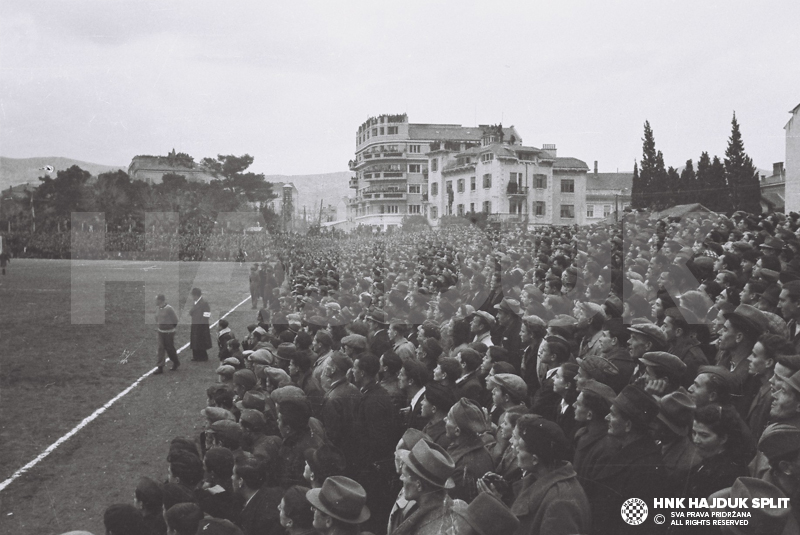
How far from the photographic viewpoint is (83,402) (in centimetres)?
1266

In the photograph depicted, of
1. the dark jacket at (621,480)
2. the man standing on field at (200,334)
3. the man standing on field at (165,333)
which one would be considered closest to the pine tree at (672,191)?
the man standing on field at (200,334)

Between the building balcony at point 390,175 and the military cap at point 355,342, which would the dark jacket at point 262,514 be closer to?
the military cap at point 355,342

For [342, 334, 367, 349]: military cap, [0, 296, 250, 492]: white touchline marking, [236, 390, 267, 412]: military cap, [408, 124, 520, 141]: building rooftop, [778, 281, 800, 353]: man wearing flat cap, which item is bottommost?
[0, 296, 250, 492]: white touchline marking

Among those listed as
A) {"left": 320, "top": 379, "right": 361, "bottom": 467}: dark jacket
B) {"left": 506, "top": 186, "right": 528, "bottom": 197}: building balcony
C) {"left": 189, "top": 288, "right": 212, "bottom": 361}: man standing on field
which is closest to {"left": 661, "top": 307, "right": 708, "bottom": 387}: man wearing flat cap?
{"left": 320, "top": 379, "right": 361, "bottom": 467}: dark jacket

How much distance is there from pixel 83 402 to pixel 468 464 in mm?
10603

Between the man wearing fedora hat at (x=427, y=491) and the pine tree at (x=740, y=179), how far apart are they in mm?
34899

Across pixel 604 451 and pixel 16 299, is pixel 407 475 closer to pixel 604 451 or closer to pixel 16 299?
pixel 604 451

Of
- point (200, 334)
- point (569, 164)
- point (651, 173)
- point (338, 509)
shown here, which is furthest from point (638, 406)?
point (569, 164)

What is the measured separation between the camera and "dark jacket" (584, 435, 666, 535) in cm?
387

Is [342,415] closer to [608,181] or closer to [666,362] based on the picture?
[666,362]

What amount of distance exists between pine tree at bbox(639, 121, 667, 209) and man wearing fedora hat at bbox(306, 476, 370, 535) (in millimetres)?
39118

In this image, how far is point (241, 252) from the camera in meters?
54.5

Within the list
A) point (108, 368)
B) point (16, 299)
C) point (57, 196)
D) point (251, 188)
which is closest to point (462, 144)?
point (251, 188)

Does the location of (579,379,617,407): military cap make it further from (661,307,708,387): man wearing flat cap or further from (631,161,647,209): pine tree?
(631,161,647,209): pine tree
